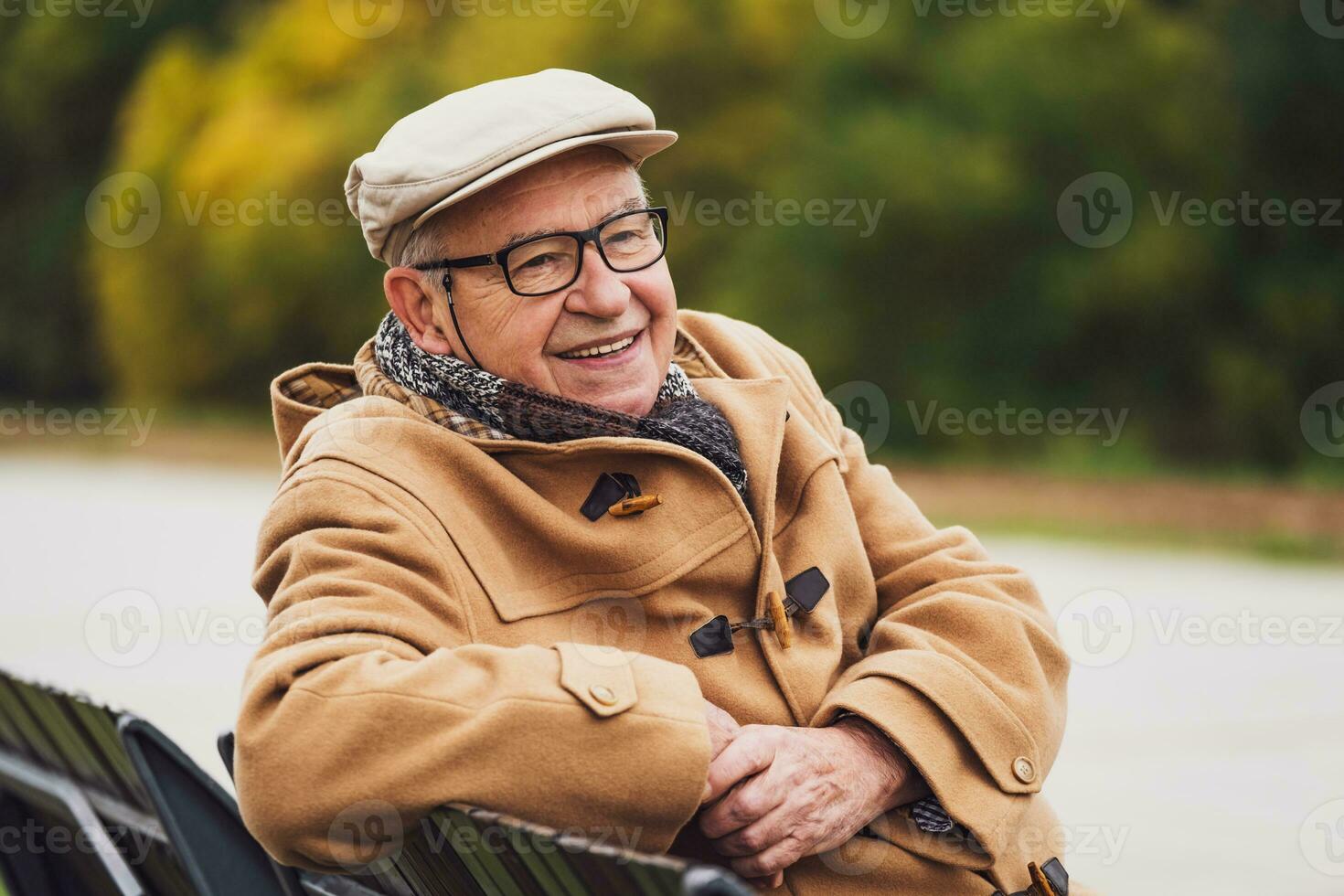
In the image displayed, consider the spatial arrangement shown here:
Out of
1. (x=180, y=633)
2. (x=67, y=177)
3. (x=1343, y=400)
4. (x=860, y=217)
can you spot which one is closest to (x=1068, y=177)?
(x=860, y=217)

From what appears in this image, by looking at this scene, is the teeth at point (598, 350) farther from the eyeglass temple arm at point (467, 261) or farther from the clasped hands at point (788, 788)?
the clasped hands at point (788, 788)

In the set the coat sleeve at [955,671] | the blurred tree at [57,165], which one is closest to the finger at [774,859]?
the coat sleeve at [955,671]

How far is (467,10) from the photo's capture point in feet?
60.3

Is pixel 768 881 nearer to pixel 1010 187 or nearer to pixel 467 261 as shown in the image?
pixel 467 261

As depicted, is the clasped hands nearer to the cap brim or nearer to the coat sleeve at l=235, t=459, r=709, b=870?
the coat sleeve at l=235, t=459, r=709, b=870

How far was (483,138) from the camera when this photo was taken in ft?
7.40

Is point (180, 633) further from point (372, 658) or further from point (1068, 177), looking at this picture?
point (1068, 177)

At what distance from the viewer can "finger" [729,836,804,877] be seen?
84.0 inches

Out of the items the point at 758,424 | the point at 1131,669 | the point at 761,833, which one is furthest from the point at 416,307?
the point at 1131,669

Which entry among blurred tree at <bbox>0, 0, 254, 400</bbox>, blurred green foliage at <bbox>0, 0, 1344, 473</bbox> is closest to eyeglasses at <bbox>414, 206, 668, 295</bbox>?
blurred green foliage at <bbox>0, 0, 1344, 473</bbox>

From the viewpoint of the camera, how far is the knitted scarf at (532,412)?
7.64 feet

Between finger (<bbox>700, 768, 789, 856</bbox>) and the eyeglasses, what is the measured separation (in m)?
0.79

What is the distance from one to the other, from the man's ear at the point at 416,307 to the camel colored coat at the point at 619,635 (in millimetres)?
142

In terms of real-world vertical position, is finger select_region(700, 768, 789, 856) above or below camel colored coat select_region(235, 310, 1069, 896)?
below
